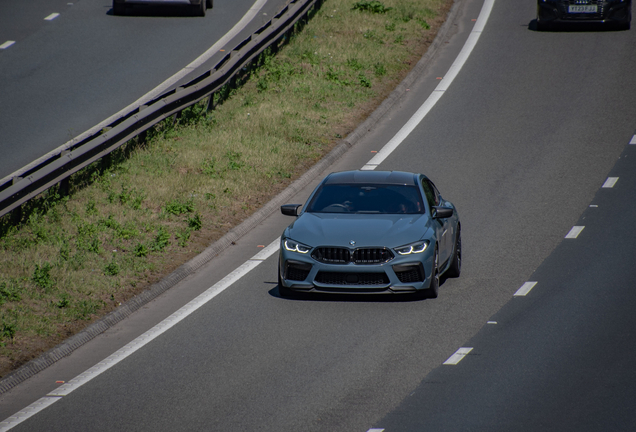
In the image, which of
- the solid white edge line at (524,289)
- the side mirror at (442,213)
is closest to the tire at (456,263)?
the side mirror at (442,213)

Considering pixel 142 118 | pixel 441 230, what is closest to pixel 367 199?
pixel 441 230

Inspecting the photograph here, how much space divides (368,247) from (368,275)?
325 mm

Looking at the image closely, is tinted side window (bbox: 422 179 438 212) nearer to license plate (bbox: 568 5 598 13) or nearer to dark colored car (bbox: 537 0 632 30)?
dark colored car (bbox: 537 0 632 30)

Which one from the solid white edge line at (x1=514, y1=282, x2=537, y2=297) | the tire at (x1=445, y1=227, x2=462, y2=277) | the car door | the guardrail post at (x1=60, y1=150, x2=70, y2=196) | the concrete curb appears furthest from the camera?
the guardrail post at (x1=60, y1=150, x2=70, y2=196)

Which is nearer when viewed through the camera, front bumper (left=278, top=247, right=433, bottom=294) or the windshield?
front bumper (left=278, top=247, right=433, bottom=294)

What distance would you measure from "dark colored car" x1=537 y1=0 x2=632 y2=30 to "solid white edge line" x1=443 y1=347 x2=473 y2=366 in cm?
1857

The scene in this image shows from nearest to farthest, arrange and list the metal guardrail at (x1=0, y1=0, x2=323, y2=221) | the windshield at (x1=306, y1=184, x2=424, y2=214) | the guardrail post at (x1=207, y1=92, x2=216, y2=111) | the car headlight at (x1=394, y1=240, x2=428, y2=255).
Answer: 1. the car headlight at (x1=394, y1=240, x2=428, y2=255)
2. the windshield at (x1=306, y1=184, x2=424, y2=214)
3. the metal guardrail at (x1=0, y1=0, x2=323, y2=221)
4. the guardrail post at (x1=207, y1=92, x2=216, y2=111)

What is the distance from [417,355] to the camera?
8883 millimetres

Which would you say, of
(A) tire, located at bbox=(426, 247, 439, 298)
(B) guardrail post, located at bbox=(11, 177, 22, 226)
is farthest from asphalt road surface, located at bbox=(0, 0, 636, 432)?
(B) guardrail post, located at bbox=(11, 177, 22, 226)

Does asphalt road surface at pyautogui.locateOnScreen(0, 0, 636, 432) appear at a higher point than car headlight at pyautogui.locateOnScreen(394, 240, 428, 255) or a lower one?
lower

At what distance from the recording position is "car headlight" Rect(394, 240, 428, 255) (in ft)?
33.7

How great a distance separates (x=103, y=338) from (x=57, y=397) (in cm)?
157

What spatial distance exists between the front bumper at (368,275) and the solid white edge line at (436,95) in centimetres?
601

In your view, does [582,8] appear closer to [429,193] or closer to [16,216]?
[429,193]
